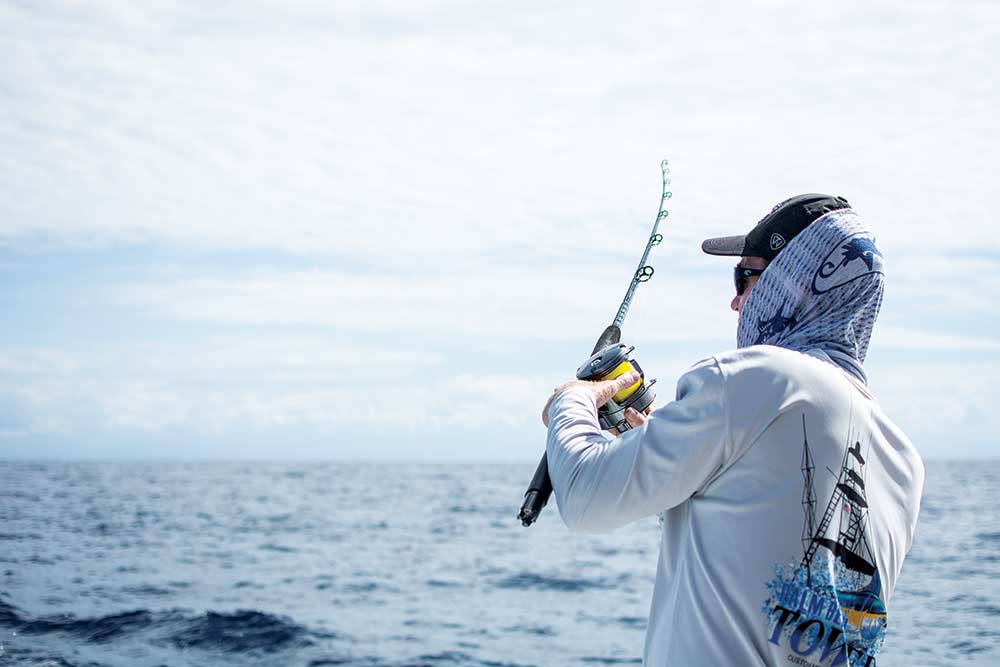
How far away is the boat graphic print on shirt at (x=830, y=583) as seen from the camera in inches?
72.9

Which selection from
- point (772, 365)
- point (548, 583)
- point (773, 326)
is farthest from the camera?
point (548, 583)

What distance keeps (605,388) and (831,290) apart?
0.58 metres

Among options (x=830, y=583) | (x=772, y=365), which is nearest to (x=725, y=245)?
(x=772, y=365)

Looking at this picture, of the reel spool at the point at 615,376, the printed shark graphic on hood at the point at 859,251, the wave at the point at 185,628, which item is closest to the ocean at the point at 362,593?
the wave at the point at 185,628

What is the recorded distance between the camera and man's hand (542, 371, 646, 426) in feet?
7.46

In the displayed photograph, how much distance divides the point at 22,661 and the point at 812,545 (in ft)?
30.3

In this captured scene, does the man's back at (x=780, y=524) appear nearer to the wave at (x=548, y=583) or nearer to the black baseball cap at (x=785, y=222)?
the black baseball cap at (x=785, y=222)

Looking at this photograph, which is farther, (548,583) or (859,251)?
(548,583)

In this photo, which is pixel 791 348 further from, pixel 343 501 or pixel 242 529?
pixel 343 501

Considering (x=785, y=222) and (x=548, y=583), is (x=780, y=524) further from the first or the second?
(x=548, y=583)

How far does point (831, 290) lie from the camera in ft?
6.73

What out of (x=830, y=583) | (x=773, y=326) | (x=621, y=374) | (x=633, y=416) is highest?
(x=773, y=326)

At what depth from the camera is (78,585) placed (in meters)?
13.8

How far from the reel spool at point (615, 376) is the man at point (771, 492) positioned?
1.06 ft
